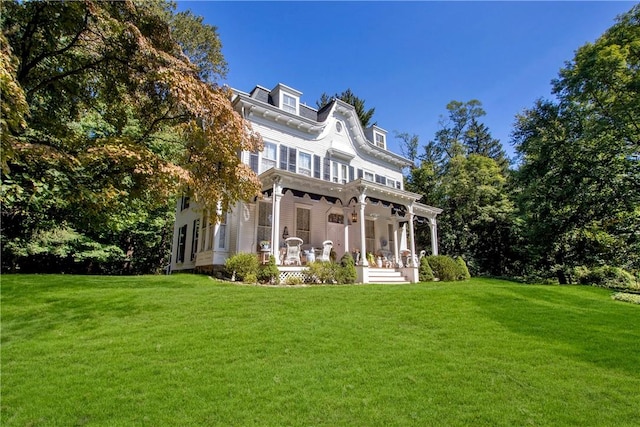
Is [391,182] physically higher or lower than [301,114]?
lower

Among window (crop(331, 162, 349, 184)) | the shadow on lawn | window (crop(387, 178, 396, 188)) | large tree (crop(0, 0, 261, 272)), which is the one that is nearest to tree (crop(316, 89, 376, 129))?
window (crop(387, 178, 396, 188))

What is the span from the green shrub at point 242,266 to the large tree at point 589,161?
15.7 metres

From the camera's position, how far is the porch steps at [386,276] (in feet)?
45.1

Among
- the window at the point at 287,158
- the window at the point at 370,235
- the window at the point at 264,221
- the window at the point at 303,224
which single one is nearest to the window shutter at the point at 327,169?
the window at the point at 287,158

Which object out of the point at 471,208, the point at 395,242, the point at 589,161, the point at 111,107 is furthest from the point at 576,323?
the point at 471,208

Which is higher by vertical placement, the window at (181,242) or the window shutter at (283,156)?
the window shutter at (283,156)

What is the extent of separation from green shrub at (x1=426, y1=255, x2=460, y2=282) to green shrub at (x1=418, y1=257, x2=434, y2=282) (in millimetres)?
708

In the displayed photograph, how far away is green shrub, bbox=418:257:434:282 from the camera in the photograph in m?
14.9

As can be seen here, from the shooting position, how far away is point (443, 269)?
624 inches

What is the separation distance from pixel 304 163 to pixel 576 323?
38.6 ft

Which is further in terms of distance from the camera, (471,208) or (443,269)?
(471,208)

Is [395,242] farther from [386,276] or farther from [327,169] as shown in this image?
[327,169]

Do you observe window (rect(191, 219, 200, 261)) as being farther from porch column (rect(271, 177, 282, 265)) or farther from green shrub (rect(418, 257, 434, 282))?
green shrub (rect(418, 257, 434, 282))

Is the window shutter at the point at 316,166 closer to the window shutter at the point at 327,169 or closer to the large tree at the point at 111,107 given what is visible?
the window shutter at the point at 327,169
